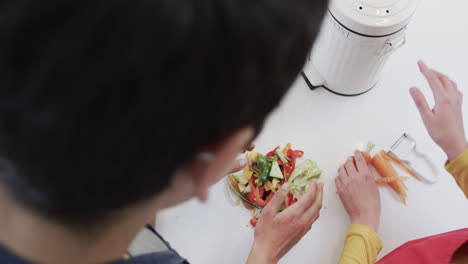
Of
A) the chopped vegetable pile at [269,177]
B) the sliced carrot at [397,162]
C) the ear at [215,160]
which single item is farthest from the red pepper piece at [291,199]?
the ear at [215,160]

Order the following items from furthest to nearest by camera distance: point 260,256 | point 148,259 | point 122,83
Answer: point 260,256 < point 148,259 < point 122,83

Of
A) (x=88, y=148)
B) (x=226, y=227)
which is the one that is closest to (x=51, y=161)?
(x=88, y=148)

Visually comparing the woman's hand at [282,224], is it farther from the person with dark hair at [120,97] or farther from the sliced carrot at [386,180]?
the person with dark hair at [120,97]

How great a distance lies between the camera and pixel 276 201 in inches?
26.7

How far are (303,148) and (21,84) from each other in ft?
2.04

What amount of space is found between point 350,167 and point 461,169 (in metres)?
0.18

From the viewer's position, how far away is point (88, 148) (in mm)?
222

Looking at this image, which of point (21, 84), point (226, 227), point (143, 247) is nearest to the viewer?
point (21, 84)

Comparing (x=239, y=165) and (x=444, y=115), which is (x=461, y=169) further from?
(x=239, y=165)

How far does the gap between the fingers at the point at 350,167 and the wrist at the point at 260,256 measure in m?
0.22

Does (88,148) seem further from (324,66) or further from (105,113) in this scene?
(324,66)

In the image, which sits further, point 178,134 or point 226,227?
point 226,227

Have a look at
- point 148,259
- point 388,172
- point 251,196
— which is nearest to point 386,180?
point 388,172

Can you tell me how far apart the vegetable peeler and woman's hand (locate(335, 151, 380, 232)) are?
7 cm
